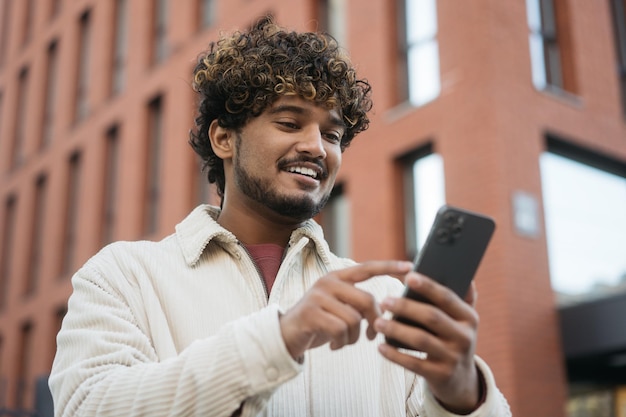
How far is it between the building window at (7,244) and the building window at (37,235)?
1.07m

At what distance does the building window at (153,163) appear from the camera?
1762cm

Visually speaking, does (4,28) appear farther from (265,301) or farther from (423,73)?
(265,301)

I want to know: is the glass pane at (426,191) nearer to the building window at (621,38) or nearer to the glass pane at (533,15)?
the glass pane at (533,15)

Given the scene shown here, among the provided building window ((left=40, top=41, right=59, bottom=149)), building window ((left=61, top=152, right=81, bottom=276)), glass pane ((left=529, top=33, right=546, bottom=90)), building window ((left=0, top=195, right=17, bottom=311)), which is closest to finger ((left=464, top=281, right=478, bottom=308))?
glass pane ((left=529, top=33, right=546, bottom=90))

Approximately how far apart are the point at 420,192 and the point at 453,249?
34.6 feet

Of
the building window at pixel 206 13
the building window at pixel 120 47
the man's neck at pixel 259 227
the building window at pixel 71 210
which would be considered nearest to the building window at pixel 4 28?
the building window at pixel 120 47

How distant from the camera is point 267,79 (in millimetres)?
2320

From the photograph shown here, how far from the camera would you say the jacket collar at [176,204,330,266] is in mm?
2205

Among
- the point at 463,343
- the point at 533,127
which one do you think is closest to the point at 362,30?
the point at 533,127

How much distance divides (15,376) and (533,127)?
14.9 m

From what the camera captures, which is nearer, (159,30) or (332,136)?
(332,136)

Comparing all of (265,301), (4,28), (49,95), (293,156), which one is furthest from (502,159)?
(4,28)

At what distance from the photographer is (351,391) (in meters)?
2.07

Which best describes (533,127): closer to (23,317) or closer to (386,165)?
(386,165)
